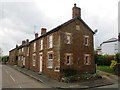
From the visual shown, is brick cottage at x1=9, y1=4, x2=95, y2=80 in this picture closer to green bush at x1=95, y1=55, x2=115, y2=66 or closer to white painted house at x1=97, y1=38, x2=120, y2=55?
green bush at x1=95, y1=55, x2=115, y2=66

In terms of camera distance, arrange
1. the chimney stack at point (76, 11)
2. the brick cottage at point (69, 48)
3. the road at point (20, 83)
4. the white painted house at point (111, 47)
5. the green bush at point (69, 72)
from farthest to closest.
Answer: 1. the white painted house at point (111, 47)
2. the chimney stack at point (76, 11)
3. the brick cottage at point (69, 48)
4. the green bush at point (69, 72)
5. the road at point (20, 83)

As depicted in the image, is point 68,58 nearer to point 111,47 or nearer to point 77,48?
point 77,48

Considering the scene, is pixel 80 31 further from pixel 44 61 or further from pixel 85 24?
pixel 44 61

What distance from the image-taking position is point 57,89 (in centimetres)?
1245

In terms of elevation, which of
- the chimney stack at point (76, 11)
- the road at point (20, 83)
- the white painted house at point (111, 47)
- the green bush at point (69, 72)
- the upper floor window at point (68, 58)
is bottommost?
the road at point (20, 83)

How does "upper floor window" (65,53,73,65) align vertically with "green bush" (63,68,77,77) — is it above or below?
above

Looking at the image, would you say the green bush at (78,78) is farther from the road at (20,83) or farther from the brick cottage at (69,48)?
the road at (20,83)

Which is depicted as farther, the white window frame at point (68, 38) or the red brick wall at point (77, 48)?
the white window frame at point (68, 38)

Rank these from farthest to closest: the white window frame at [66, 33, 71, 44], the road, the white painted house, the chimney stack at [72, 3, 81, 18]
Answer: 1. the white painted house
2. the chimney stack at [72, 3, 81, 18]
3. the white window frame at [66, 33, 71, 44]
4. the road

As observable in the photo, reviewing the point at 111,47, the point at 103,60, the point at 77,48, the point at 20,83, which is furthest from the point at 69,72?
the point at 111,47

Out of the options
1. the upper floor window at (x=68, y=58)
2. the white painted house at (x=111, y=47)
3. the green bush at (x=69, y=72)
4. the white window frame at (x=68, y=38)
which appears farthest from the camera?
the white painted house at (x=111, y=47)

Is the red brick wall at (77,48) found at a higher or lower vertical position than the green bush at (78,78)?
higher

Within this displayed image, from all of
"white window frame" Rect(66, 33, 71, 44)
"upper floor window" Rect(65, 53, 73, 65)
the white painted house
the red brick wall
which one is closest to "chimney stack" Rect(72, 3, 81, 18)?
the red brick wall

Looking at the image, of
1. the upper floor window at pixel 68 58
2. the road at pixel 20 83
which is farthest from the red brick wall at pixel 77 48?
the road at pixel 20 83
